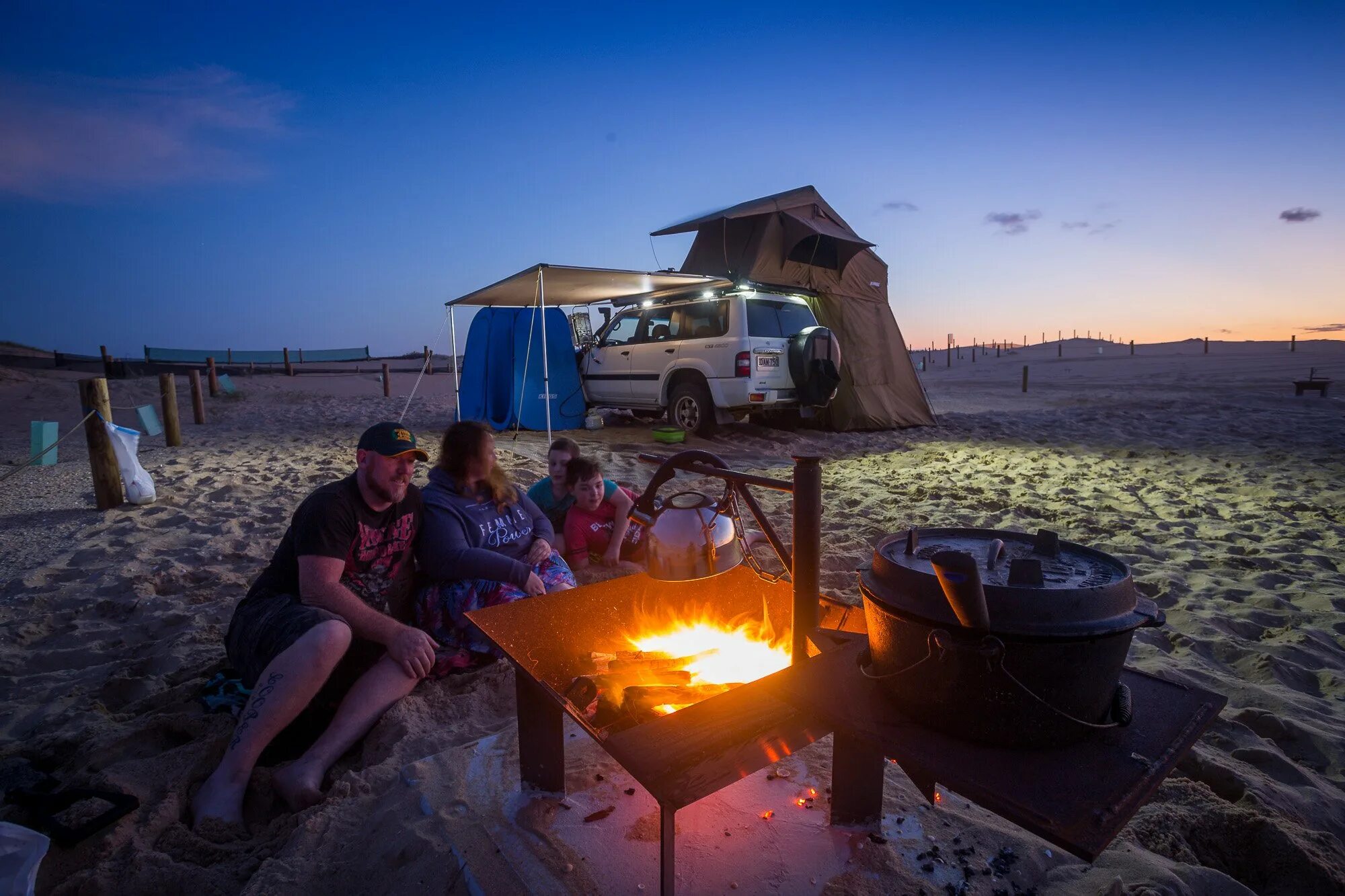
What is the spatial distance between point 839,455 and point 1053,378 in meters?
24.2

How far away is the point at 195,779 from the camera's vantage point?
2244 millimetres

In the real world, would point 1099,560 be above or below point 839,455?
above

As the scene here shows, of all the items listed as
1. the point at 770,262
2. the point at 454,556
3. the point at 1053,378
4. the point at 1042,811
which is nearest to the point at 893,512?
the point at 454,556

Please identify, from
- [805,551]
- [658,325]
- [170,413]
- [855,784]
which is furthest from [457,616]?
[170,413]

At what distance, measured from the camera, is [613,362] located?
34.2 ft

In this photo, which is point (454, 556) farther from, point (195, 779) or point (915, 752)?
point (915, 752)

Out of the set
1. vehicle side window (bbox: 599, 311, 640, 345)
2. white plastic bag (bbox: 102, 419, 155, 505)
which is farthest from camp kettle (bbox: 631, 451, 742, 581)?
vehicle side window (bbox: 599, 311, 640, 345)

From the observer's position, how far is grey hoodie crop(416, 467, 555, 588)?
2920 mm

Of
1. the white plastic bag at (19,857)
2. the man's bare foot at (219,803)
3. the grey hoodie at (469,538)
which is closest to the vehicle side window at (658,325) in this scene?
the grey hoodie at (469,538)

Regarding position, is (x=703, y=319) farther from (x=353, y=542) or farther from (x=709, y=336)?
(x=353, y=542)

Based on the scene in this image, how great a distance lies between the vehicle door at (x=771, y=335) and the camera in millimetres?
8797

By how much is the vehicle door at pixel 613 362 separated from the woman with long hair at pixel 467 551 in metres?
7.05

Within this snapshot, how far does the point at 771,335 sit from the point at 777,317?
322 mm

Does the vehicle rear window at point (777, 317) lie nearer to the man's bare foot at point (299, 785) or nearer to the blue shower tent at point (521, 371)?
the blue shower tent at point (521, 371)
